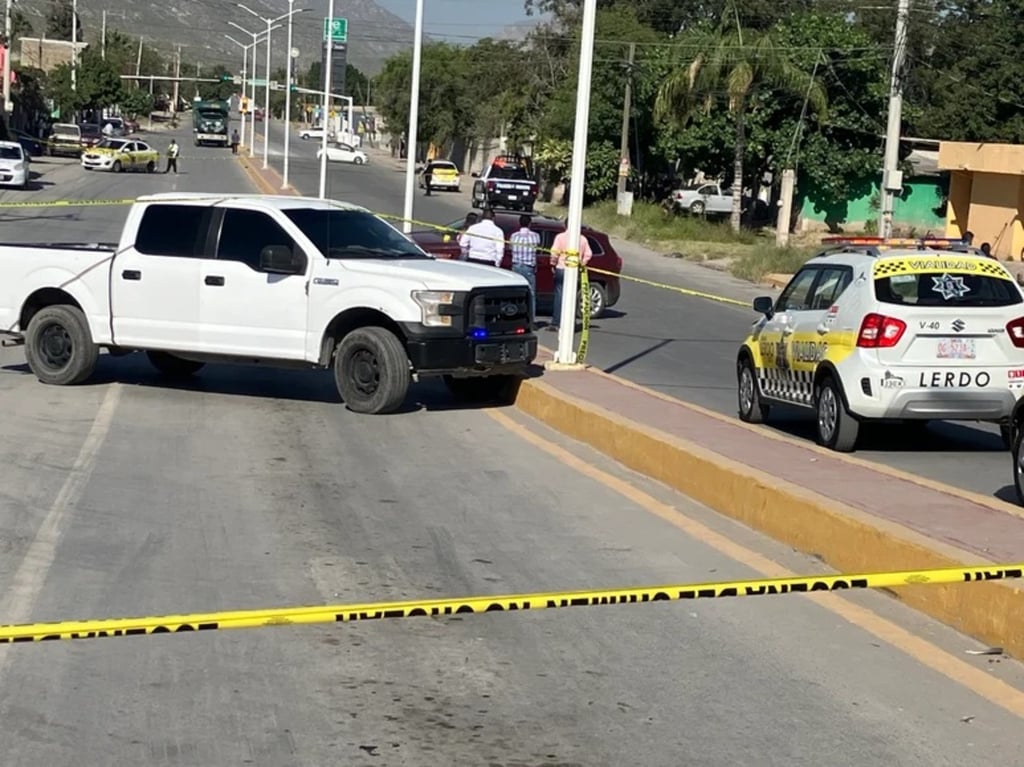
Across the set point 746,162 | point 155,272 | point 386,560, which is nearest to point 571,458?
point 386,560

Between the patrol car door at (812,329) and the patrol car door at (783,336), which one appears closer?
the patrol car door at (812,329)

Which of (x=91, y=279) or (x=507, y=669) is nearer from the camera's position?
(x=507, y=669)

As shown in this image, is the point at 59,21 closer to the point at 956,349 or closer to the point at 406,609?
the point at 956,349

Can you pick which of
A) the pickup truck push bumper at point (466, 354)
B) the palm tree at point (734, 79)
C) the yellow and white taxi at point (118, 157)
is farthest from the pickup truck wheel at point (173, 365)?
the yellow and white taxi at point (118, 157)

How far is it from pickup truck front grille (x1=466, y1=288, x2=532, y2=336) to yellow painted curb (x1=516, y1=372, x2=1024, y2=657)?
154 cm

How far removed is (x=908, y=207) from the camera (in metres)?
55.5

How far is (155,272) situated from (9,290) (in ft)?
5.59

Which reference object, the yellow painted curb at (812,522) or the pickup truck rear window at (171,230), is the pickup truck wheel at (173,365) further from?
the yellow painted curb at (812,522)

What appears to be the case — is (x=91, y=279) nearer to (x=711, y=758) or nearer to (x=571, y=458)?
(x=571, y=458)

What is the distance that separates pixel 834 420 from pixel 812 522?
415cm

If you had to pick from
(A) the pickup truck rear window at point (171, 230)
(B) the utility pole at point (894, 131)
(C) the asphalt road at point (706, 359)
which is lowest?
(C) the asphalt road at point (706, 359)

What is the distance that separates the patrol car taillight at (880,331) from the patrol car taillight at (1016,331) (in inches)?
35.4

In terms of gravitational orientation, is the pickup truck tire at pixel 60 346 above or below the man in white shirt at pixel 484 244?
below

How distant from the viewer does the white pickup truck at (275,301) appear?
13.9 meters
